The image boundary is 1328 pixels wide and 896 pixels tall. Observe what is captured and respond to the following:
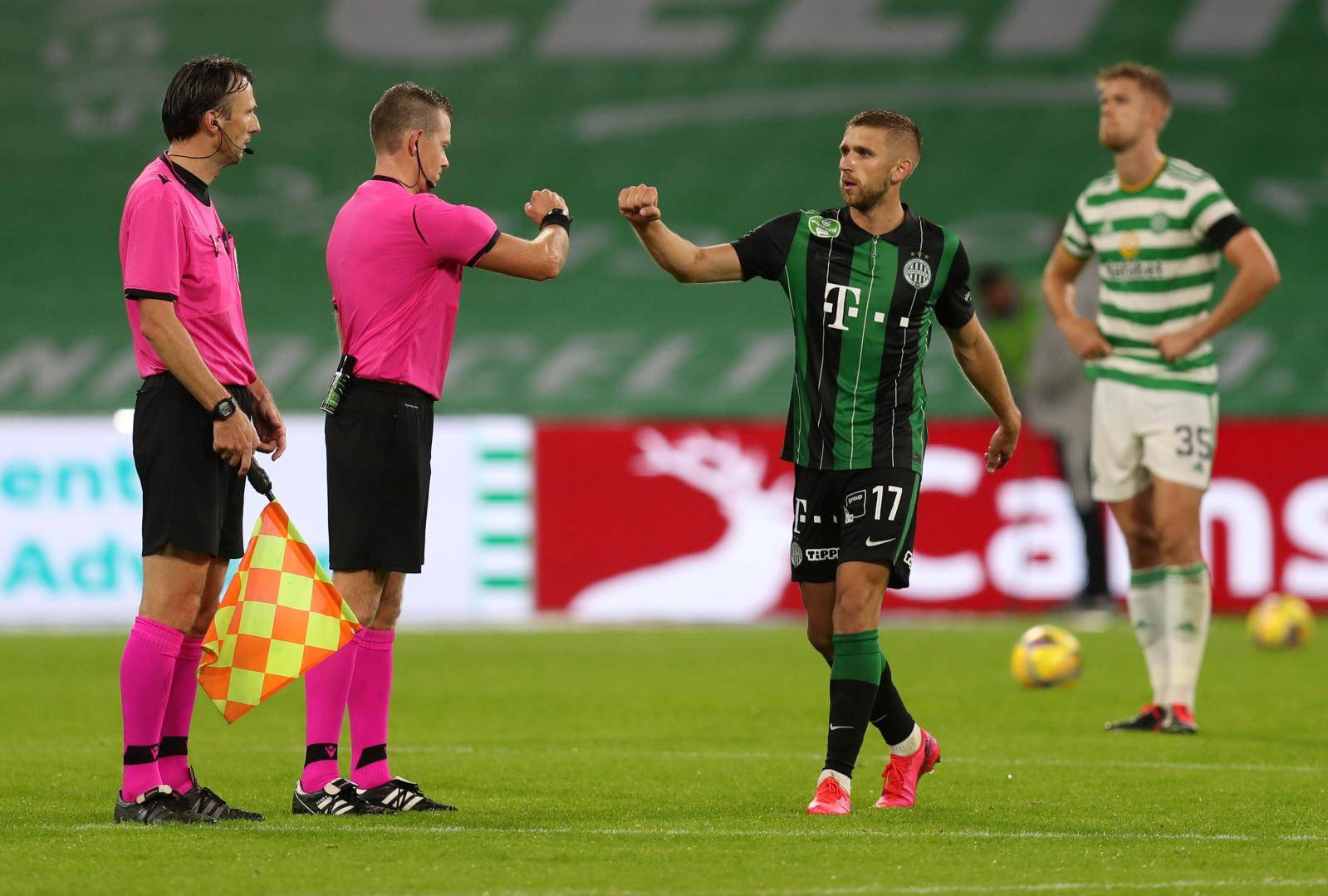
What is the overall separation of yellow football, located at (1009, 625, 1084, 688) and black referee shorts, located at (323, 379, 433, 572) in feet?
13.5

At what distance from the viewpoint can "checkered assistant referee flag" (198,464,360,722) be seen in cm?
520

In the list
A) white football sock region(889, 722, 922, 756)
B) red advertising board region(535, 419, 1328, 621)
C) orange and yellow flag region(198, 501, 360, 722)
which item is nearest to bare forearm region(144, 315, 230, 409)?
orange and yellow flag region(198, 501, 360, 722)

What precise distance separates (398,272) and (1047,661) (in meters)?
4.37

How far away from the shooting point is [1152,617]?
308 inches

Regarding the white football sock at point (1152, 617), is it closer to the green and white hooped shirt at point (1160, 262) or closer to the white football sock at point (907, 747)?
the green and white hooped shirt at point (1160, 262)

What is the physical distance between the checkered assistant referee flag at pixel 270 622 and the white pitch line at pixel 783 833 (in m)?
0.38

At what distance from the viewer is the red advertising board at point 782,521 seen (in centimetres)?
1234

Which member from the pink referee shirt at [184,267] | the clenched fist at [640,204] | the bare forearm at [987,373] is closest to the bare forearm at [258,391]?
the pink referee shirt at [184,267]

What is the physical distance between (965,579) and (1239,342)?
14.4 ft

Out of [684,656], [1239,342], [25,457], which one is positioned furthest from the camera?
[1239,342]

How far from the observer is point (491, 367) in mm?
15656

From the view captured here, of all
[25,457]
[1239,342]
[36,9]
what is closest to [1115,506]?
[25,457]

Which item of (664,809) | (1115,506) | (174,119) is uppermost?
(174,119)

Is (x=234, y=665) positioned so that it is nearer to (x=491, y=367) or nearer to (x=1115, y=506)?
(x=1115, y=506)
